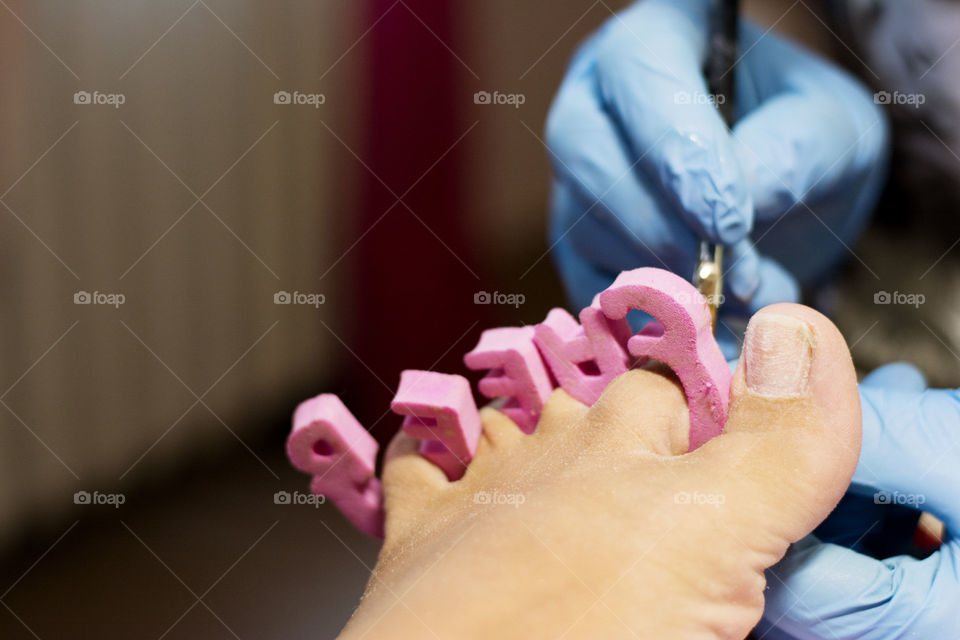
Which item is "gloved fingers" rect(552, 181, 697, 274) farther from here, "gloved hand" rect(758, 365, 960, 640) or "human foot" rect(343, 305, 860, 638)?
"human foot" rect(343, 305, 860, 638)

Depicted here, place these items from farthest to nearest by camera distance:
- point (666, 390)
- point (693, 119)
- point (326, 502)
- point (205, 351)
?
point (205, 351) < point (326, 502) < point (693, 119) < point (666, 390)

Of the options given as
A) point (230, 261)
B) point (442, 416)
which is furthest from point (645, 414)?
point (230, 261)

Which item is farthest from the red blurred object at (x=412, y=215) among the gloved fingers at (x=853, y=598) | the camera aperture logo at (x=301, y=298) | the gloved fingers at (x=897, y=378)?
the gloved fingers at (x=853, y=598)

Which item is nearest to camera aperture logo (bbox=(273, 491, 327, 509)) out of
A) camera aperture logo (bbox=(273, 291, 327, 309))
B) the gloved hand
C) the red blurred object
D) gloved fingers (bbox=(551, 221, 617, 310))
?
the red blurred object

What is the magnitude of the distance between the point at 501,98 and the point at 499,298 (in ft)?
1.57

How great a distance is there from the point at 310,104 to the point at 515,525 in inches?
66.4

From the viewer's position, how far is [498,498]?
57 centimetres

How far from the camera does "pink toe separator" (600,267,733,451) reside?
0.54 meters

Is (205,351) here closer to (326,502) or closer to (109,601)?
(326,502)

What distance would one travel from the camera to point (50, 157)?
1537mm

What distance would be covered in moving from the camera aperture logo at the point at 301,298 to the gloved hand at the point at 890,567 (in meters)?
1.67

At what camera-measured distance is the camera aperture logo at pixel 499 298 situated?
1767mm

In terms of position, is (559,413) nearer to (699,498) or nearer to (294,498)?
(699,498)

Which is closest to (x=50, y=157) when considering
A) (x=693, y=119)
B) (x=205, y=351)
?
(x=205, y=351)
